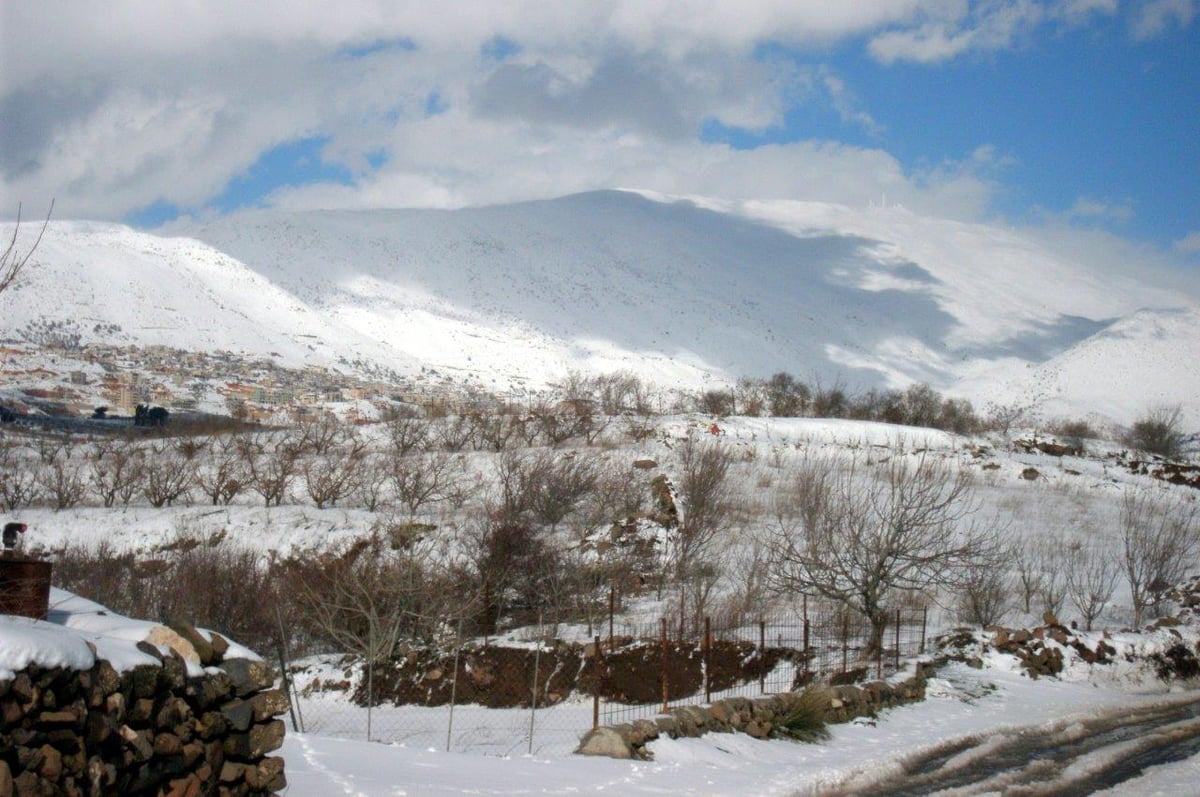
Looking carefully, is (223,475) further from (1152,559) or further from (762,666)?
(1152,559)

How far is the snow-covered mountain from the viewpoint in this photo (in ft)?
286

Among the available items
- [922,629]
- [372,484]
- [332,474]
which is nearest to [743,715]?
[922,629]

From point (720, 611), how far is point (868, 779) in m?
17.1

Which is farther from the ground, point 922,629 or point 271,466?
point 271,466

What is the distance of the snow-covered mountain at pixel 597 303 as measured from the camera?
8706 cm

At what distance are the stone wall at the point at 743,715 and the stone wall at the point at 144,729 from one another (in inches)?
223

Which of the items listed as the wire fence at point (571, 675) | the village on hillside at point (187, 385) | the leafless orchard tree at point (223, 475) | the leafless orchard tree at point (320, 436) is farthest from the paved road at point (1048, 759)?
the village on hillside at point (187, 385)

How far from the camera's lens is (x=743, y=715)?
14648 millimetres

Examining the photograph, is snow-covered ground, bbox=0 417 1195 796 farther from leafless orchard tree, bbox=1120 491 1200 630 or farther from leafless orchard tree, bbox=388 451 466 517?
leafless orchard tree, bbox=388 451 466 517

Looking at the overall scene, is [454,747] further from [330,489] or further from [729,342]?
[729,342]

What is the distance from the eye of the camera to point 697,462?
40.9m

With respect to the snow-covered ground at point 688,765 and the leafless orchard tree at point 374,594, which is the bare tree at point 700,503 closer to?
the leafless orchard tree at point 374,594

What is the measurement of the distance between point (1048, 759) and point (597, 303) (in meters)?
95.9


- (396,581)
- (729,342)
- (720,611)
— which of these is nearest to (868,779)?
(396,581)
